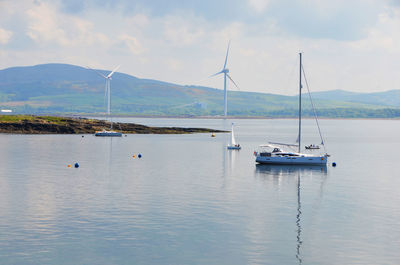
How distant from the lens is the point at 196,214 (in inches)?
2158

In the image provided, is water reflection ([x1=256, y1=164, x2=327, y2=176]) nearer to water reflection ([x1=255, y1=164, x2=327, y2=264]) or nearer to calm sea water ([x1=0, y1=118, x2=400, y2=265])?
water reflection ([x1=255, y1=164, x2=327, y2=264])

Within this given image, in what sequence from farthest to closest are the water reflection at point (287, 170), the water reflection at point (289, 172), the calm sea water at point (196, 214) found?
1. the water reflection at point (287, 170)
2. the water reflection at point (289, 172)
3. the calm sea water at point (196, 214)

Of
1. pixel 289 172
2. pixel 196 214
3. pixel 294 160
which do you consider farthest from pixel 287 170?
pixel 196 214

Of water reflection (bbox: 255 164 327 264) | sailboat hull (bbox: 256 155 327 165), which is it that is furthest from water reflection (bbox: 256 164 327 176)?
sailboat hull (bbox: 256 155 327 165)

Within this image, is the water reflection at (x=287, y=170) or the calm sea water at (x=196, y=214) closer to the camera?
the calm sea water at (x=196, y=214)

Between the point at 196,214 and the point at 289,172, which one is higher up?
the point at 289,172

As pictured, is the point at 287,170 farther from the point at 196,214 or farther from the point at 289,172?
the point at 196,214

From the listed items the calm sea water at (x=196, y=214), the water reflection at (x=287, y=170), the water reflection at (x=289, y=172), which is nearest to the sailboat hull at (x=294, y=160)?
the water reflection at (x=287, y=170)

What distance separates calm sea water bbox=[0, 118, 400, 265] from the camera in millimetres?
41094

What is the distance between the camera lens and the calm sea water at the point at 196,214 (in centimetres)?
4109

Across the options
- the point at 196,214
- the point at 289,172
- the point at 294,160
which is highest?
the point at 294,160

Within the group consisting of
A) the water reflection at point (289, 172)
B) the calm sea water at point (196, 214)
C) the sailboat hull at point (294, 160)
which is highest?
the sailboat hull at point (294, 160)

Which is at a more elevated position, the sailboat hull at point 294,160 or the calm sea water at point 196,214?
the sailboat hull at point 294,160

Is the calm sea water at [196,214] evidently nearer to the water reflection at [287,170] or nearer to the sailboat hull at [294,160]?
the water reflection at [287,170]
